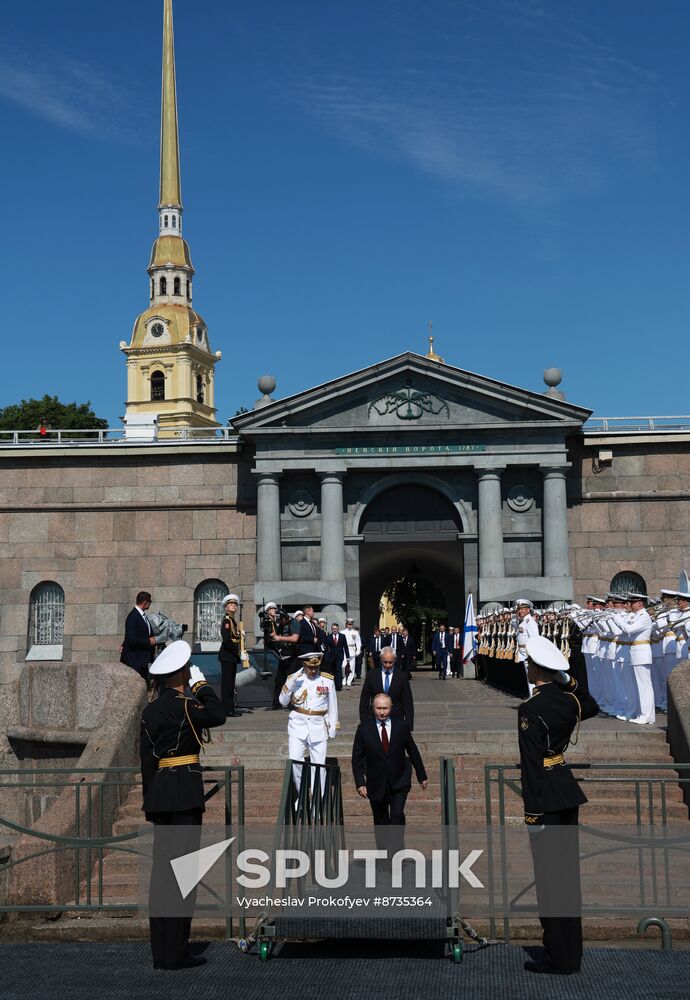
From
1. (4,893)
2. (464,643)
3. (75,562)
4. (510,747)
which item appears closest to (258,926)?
(4,893)

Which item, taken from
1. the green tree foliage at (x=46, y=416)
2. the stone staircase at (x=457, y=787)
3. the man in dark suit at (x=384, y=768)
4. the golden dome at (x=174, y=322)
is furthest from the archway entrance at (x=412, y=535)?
the golden dome at (x=174, y=322)

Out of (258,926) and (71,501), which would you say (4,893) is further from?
(71,501)

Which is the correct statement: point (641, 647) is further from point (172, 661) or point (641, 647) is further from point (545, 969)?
point (172, 661)

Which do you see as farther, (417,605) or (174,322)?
(174,322)

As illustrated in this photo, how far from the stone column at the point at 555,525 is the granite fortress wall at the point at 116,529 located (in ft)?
29.8

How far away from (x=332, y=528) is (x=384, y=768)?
24.2 m

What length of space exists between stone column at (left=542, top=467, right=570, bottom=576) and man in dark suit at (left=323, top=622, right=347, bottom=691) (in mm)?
7513

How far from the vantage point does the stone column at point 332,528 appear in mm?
34719

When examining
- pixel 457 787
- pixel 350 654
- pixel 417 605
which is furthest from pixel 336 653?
pixel 417 605

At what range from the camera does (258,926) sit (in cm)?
898

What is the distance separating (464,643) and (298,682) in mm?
20459

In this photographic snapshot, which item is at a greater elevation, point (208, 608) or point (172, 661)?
point (208, 608)

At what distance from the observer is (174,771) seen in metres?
9.06

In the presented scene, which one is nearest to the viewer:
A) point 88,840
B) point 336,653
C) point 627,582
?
point 88,840
